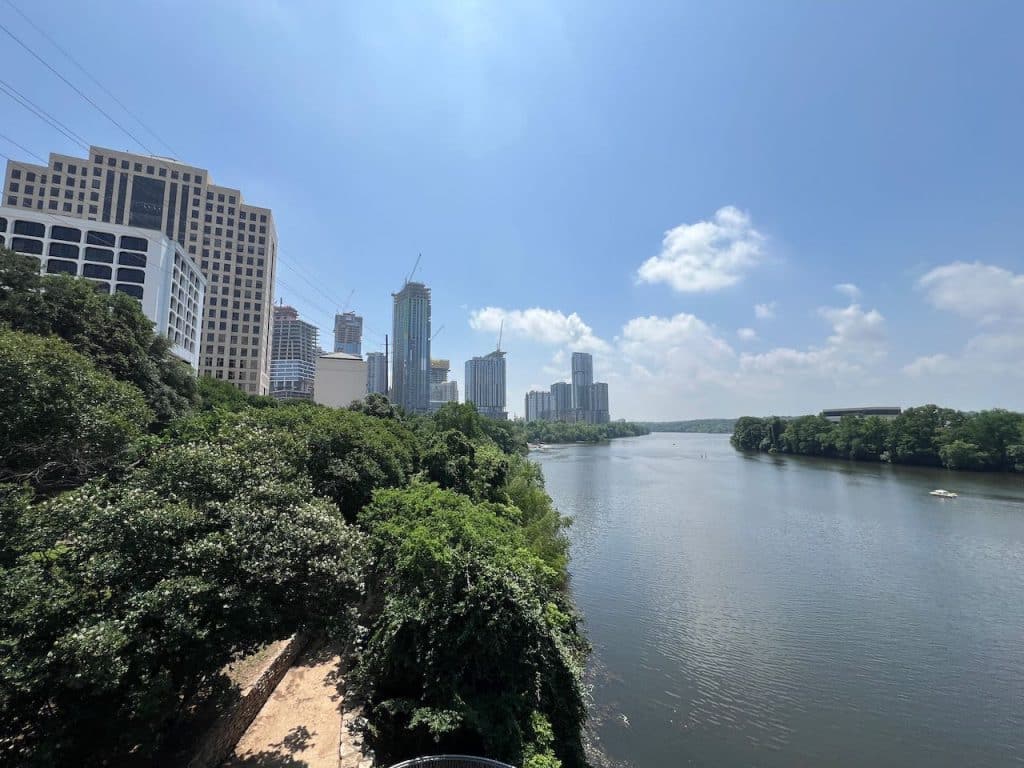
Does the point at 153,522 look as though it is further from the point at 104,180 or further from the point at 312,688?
the point at 104,180

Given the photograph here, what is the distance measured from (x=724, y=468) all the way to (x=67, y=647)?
63028 millimetres

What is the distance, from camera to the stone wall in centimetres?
657

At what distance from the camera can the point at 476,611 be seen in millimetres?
7785

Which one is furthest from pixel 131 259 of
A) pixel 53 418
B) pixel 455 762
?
pixel 455 762

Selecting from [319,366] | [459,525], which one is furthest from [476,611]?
[319,366]

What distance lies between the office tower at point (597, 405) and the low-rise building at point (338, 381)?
13092 cm

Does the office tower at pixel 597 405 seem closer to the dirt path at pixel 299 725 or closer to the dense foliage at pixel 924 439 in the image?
the dense foliage at pixel 924 439

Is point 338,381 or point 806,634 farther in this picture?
point 338,381

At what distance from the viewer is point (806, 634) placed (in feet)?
49.1

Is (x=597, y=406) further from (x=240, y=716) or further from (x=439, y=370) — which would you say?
(x=240, y=716)

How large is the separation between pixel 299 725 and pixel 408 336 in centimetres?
6394

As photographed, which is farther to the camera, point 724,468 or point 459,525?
point 724,468

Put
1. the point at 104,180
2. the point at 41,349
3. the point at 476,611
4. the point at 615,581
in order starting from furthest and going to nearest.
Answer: the point at 104,180 → the point at 615,581 → the point at 41,349 → the point at 476,611

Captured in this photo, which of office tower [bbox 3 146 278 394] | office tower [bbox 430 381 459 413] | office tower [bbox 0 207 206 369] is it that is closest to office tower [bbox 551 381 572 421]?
office tower [bbox 430 381 459 413]
